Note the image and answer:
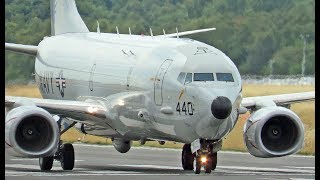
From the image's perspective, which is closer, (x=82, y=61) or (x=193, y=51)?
(x=193, y=51)

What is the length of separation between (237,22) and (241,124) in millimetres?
9055

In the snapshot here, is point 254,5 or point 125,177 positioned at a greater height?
point 254,5

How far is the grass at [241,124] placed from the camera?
50969 millimetres

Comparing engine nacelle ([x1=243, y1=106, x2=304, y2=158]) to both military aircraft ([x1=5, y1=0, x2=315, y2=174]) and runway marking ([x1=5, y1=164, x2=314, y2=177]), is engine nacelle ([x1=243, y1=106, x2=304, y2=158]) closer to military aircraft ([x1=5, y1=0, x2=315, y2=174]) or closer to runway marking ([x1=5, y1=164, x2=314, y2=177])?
military aircraft ([x1=5, y1=0, x2=315, y2=174])

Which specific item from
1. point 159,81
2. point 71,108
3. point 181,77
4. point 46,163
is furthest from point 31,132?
point 181,77

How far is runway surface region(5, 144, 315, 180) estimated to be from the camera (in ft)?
107

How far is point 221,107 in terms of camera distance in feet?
105

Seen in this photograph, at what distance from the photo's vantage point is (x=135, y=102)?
1406 inches

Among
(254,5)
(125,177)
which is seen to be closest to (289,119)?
(125,177)

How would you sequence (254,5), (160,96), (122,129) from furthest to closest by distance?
(254,5)
(122,129)
(160,96)

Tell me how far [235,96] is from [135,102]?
396cm

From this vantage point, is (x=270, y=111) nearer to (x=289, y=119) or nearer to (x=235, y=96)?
(x=289, y=119)

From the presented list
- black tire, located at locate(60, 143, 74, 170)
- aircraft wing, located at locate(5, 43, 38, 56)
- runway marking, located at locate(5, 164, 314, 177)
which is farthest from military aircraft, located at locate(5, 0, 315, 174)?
aircraft wing, located at locate(5, 43, 38, 56)

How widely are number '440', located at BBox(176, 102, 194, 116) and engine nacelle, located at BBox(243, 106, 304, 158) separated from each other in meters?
2.34
